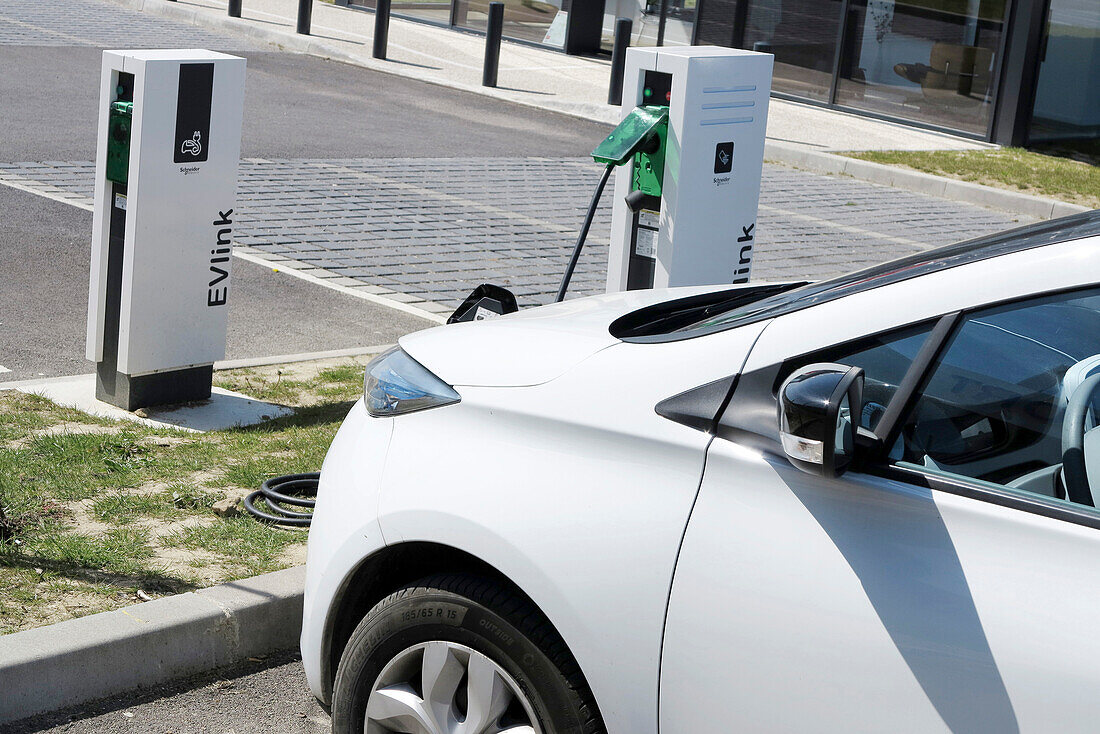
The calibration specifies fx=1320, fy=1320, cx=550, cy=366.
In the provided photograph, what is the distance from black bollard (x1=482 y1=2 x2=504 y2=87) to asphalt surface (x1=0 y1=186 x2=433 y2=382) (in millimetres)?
9858

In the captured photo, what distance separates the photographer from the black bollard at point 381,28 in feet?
63.0

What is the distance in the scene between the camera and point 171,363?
579cm

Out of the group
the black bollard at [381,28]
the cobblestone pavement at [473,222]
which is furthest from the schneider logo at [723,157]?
the black bollard at [381,28]

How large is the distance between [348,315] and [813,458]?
567 cm

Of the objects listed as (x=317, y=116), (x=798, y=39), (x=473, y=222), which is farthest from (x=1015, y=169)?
(x=317, y=116)

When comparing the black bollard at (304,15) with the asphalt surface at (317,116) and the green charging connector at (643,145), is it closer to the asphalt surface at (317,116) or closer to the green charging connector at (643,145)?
the asphalt surface at (317,116)

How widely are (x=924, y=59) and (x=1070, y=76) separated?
1978mm

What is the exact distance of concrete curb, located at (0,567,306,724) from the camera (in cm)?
345

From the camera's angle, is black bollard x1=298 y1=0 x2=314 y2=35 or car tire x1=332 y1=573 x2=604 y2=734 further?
black bollard x1=298 y1=0 x2=314 y2=35

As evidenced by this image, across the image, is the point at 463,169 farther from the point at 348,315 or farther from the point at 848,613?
the point at 848,613

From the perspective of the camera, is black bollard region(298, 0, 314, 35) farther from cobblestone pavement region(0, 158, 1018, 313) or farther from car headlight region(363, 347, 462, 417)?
car headlight region(363, 347, 462, 417)

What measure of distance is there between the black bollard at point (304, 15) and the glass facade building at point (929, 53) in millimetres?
5323

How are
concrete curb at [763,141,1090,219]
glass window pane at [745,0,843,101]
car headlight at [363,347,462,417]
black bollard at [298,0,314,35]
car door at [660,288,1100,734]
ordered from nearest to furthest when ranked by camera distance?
car door at [660,288,1100,734], car headlight at [363,347,462,417], concrete curb at [763,141,1090,219], glass window pane at [745,0,843,101], black bollard at [298,0,314,35]

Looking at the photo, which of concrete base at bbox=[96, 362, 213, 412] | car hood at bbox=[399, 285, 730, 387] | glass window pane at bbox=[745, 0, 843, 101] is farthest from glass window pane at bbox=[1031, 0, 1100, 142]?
car hood at bbox=[399, 285, 730, 387]
